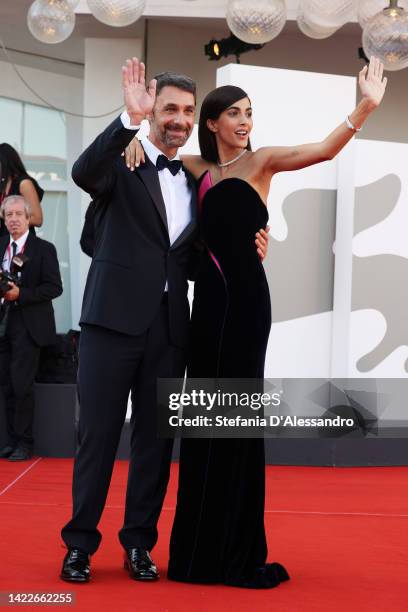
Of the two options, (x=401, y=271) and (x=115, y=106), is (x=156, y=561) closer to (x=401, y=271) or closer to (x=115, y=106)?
(x=401, y=271)

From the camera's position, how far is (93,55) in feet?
28.7

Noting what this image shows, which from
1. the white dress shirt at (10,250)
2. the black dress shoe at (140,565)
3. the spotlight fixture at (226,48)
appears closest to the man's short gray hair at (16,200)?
the white dress shirt at (10,250)

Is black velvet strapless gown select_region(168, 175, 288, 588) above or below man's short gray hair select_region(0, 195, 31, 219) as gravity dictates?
below

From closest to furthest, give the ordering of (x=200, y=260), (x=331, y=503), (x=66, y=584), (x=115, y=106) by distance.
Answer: (x=66, y=584), (x=200, y=260), (x=331, y=503), (x=115, y=106)

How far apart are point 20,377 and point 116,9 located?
221cm

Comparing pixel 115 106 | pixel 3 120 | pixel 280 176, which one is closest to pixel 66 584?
pixel 280 176

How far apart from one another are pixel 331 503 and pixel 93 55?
489 centimetres

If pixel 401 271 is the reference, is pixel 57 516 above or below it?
below

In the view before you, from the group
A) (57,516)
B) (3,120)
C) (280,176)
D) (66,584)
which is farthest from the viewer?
(3,120)

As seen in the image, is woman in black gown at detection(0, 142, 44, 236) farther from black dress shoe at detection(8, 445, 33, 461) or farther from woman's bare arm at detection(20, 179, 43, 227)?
black dress shoe at detection(8, 445, 33, 461)

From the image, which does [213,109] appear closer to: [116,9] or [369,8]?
[116,9]

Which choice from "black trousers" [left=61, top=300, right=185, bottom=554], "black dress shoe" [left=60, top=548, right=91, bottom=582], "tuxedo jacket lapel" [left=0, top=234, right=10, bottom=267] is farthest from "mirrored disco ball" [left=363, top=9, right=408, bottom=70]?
"black dress shoe" [left=60, top=548, right=91, bottom=582]

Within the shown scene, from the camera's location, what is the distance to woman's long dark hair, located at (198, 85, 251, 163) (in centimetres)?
361

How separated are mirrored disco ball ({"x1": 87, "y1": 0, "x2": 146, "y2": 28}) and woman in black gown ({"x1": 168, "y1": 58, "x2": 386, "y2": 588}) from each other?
2407 mm
